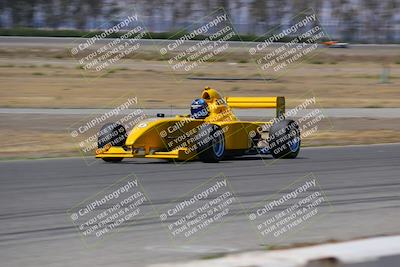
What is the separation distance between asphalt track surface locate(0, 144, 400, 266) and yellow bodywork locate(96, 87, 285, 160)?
247 millimetres

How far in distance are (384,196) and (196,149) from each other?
13.6ft

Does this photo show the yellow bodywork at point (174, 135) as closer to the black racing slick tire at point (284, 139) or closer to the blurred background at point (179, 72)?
the black racing slick tire at point (284, 139)

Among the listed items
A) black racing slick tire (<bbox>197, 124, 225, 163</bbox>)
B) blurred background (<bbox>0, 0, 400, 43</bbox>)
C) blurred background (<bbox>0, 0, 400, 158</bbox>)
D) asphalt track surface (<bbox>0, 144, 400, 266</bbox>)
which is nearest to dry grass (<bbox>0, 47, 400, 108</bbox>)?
blurred background (<bbox>0, 0, 400, 158</bbox>)

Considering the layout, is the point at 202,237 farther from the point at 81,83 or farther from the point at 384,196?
the point at 81,83

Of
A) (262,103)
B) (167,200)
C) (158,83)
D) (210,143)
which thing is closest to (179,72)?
(158,83)

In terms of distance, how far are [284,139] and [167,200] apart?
5882mm

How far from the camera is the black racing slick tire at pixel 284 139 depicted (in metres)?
16.5

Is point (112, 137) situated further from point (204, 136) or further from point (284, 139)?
point (284, 139)

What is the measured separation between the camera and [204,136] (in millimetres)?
15242

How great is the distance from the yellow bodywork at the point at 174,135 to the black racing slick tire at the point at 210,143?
13cm

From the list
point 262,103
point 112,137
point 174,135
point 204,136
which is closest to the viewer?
point 204,136

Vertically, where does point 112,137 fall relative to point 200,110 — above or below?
above

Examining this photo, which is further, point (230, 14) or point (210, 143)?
point (230, 14)

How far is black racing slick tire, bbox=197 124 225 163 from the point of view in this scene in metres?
15.2
